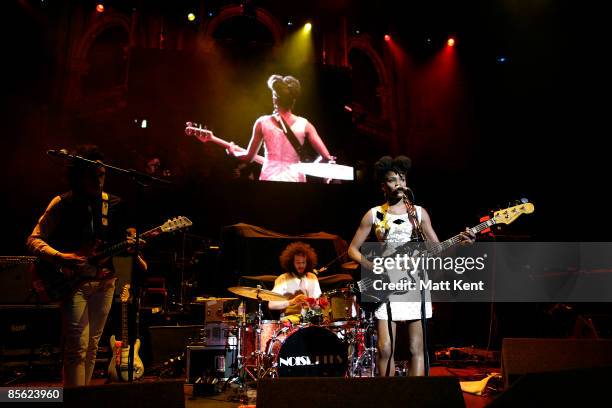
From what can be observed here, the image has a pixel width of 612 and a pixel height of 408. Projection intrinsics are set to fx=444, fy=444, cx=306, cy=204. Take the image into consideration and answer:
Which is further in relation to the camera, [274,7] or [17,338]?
[274,7]

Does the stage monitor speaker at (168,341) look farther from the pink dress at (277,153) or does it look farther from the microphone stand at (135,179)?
the pink dress at (277,153)

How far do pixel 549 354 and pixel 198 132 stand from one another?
7.98 m

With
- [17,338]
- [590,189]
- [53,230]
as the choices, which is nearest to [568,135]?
[590,189]

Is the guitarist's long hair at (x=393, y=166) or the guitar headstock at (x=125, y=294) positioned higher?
the guitarist's long hair at (x=393, y=166)

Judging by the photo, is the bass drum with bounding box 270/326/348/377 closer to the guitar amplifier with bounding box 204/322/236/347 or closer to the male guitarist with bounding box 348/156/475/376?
the male guitarist with bounding box 348/156/475/376

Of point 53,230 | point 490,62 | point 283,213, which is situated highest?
point 490,62

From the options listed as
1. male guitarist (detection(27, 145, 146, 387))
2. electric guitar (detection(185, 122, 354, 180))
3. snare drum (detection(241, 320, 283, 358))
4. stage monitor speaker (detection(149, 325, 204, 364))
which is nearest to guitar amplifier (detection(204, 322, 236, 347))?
snare drum (detection(241, 320, 283, 358))

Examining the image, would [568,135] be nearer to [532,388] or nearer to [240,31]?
[240,31]

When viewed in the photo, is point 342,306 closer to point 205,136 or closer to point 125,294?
point 125,294

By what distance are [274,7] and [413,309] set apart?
32.1ft

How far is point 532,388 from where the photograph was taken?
1.53m

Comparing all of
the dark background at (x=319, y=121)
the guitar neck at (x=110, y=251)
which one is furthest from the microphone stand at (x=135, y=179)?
the dark background at (x=319, y=121)

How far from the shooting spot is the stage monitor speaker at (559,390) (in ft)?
4.94

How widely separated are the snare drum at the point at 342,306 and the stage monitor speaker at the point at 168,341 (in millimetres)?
2974
